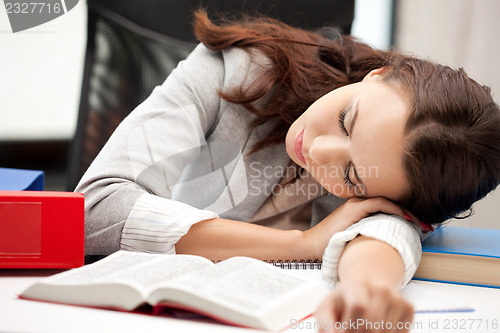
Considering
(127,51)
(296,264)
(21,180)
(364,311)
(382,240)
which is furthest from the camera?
(127,51)

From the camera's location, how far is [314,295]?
1.60ft

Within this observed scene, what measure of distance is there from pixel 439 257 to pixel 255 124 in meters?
0.39

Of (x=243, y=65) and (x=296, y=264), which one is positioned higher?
(x=243, y=65)

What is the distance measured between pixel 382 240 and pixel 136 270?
0.91ft

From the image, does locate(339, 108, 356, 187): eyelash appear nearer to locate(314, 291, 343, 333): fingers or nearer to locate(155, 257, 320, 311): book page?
locate(155, 257, 320, 311): book page

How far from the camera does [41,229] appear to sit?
1.90 feet

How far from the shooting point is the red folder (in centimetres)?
57

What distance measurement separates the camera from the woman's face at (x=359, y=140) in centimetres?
66

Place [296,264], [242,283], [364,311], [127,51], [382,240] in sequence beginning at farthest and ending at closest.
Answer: [127,51]
[296,264]
[382,240]
[242,283]
[364,311]

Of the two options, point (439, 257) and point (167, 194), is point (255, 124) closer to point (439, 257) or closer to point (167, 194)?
point (167, 194)

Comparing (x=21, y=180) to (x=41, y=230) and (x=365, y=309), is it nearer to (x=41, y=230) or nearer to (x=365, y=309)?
(x=41, y=230)

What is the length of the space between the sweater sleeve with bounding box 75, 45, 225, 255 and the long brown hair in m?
0.06

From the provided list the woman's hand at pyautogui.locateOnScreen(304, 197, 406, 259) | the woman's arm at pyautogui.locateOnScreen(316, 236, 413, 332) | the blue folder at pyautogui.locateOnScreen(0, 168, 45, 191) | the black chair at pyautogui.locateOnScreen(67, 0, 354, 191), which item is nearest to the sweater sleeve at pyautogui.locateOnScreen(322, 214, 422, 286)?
the woman's hand at pyautogui.locateOnScreen(304, 197, 406, 259)

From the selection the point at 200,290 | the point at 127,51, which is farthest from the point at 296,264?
the point at 127,51
